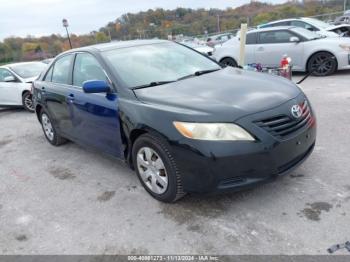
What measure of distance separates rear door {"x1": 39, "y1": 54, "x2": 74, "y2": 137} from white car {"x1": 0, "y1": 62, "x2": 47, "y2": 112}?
12.5 feet

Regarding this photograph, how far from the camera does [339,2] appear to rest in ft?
100.0

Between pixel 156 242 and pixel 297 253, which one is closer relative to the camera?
pixel 297 253

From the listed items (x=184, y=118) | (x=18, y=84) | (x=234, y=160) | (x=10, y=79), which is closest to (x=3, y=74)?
(x=10, y=79)

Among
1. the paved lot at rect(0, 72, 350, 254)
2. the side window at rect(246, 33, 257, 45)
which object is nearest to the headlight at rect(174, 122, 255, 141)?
the paved lot at rect(0, 72, 350, 254)

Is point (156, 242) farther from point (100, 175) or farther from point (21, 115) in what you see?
point (21, 115)

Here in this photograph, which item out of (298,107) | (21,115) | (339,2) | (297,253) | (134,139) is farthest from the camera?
(339,2)

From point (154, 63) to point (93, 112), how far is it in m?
0.92

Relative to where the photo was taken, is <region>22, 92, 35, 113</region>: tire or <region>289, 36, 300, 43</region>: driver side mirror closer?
<region>22, 92, 35, 113</region>: tire

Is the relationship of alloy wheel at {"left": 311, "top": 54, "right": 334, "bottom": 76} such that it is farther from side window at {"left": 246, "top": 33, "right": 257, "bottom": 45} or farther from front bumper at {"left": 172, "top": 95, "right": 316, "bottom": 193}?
front bumper at {"left": 172, "top": 95, "right": 316, "bottom": 193}

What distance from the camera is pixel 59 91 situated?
15.4 feet

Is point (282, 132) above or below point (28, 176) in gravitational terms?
above

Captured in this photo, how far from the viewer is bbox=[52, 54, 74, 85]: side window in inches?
182

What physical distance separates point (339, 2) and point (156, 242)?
34034 mm

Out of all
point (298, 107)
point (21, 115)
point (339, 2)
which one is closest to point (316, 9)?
point (339, 2)
